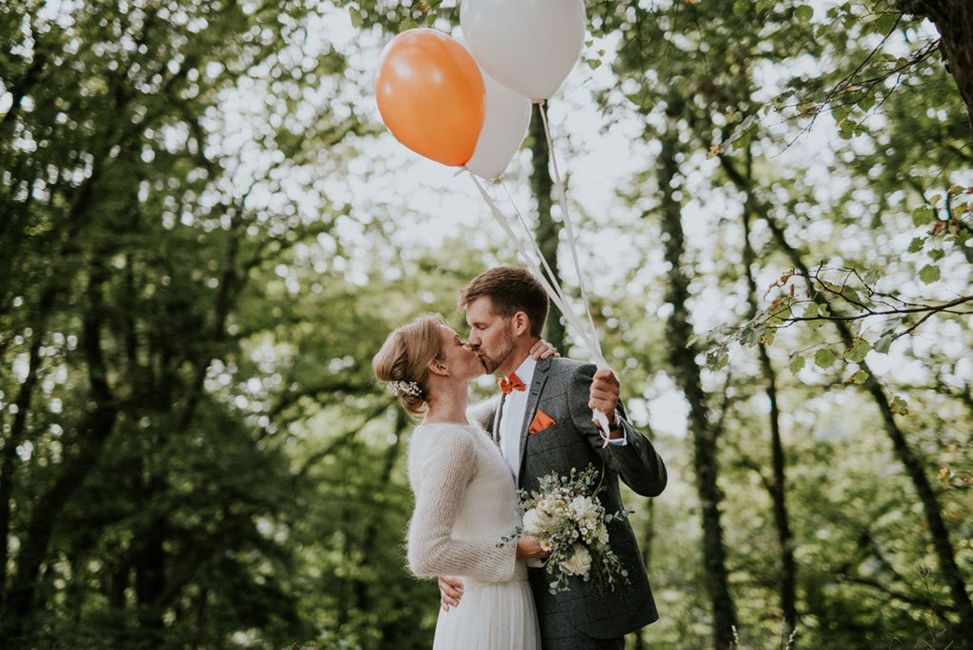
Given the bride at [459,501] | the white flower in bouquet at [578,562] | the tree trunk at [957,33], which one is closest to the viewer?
the tree trunk at [957,33]

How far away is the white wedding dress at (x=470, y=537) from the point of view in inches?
92.3

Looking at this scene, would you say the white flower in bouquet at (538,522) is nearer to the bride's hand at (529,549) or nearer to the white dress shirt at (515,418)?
the bride's hand at (529,549)

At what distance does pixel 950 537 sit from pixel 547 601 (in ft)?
20.7

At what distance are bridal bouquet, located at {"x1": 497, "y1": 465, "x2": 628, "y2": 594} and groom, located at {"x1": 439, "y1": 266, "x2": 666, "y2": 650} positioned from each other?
4.3 inches

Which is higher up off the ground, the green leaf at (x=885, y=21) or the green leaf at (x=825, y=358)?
the green leaf at (x=885, y=21)

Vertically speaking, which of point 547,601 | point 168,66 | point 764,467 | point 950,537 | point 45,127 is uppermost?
point 168,66

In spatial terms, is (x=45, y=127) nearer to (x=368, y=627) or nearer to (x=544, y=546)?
(x=544, y=546)

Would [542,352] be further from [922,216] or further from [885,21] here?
[885,21]

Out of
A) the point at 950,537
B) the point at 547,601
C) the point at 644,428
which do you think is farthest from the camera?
the point at 644,428

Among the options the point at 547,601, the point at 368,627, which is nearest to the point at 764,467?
the point at 368,627

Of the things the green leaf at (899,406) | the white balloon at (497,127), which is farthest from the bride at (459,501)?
the green leaf at (899,406)

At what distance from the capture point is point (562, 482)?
92.7 inches

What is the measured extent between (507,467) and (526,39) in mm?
1402

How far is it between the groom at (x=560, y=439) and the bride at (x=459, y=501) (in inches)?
2.9
